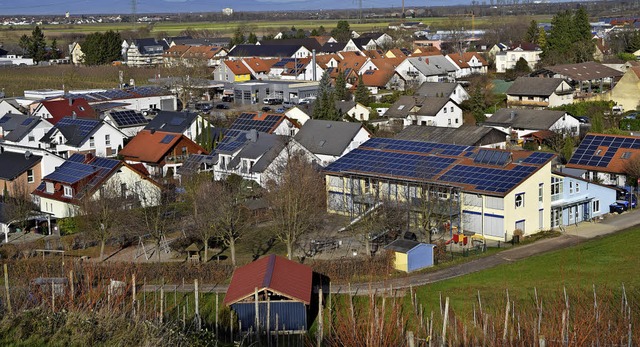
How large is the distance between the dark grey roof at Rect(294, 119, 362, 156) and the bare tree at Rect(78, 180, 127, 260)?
8900 millimetres

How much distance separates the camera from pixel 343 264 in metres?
20.6

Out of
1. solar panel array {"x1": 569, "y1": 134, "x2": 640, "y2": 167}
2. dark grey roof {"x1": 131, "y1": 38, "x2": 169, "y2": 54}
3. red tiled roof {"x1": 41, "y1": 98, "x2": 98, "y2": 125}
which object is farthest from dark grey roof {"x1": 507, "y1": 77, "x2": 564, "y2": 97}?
dark grey roof {"x1": 131, "y1": 38, "x2": 169, "y2": 54}

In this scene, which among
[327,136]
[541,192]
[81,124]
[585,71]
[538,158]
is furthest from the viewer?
[585,71]

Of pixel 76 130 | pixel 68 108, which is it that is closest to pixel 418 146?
pixel 76 130

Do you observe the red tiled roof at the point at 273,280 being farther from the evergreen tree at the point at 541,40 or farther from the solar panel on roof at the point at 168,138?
the evergreen tree at the point at 541,40

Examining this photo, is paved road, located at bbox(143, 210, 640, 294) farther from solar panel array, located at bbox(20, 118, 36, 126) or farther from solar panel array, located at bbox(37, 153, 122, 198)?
solar panel array, located at bbox(20, 118, 36, 126)

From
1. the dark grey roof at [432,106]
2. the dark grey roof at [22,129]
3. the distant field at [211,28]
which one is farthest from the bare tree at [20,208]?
the distant field at [211,28]

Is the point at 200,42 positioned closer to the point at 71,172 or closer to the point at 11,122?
the point at 11,122

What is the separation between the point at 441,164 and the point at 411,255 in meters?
5.49

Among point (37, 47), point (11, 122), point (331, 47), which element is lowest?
point (11, 122)

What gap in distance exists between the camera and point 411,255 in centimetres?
2092

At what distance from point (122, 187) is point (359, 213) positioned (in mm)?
7547

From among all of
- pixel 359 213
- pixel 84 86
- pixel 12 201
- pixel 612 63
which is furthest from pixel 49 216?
pixel 612 63

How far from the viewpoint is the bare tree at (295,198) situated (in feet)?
73.6
